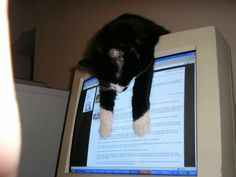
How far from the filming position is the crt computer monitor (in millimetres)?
691

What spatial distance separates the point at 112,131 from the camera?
901mm

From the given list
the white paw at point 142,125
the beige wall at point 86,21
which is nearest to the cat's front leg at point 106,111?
the white paw at point 142,125

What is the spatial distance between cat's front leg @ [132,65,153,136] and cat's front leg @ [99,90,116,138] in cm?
9

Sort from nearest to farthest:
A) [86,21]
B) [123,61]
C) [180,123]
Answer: [180,123] < [123,61] < [86,21]

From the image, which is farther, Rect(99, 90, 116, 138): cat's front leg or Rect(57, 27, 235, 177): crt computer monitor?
Rect(99, 90, 116, 138): cat's front leg

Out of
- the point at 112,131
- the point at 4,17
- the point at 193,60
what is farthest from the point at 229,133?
the point at 4,17

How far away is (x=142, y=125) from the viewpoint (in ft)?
2.66

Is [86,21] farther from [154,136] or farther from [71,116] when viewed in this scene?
[154,136]

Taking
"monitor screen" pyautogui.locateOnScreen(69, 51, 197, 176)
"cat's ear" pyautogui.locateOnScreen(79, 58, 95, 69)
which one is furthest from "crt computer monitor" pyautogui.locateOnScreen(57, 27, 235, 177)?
"cat's ear" pyautogui.locateOnScreen(79, 58, 95, 69)

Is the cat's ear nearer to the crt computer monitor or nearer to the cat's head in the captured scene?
the cat's head

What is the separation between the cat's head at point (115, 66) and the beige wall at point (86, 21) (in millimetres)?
262

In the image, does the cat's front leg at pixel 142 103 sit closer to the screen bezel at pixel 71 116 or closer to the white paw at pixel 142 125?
the white paw at pixel 142 125

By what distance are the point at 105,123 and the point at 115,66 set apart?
254mm

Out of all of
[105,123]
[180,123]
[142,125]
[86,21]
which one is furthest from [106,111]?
[86,21]
